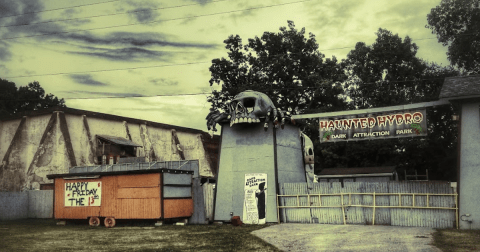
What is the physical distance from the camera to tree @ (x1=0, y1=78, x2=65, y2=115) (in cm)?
7075

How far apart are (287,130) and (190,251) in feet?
44.1

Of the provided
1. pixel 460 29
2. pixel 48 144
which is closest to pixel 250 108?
pixel 48 144

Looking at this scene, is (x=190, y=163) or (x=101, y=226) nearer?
(x=101, y=226)

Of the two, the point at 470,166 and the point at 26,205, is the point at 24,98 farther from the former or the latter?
the point at 470,166

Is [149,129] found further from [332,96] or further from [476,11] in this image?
[476,11]

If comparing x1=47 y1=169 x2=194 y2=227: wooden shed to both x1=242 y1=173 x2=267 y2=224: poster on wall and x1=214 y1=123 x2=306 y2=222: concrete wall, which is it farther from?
x1=242 y1=173 x2=267 y2=224: poster on wall

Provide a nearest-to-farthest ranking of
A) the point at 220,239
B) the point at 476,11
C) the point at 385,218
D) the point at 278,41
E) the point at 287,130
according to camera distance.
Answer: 1. the point at 220,239
2. the point at 385,218
3. the point at 287,130
4. the point at 476,11
5. the point at 278,41

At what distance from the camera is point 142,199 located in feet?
84.8

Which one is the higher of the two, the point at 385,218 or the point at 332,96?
the point at 332,96

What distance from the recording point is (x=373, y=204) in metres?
22.8

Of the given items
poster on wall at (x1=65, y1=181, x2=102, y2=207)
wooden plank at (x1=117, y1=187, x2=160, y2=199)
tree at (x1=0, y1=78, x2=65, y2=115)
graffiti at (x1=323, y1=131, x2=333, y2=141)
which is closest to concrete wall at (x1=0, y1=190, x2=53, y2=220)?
poster on wall at (x1=65, y1=181, x2=102, y2=207)

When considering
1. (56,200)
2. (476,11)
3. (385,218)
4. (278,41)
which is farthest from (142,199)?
(476,11)

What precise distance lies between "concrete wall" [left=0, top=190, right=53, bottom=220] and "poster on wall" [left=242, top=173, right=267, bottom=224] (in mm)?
18454

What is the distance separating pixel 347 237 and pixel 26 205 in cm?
2847
